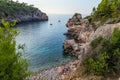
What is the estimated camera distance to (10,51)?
1992 centimetres

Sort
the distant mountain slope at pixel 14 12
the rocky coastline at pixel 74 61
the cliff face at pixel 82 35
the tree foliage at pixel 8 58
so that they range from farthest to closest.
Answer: the distant mountain slope at pixel 14 12, the cliff face at pixel 82 35, the rocky coastline at pixel 74 61, the tree foliage at pixel 8 58

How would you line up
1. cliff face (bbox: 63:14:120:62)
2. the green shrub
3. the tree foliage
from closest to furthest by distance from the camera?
1. the tree foliage
2. the green shrub
3. cliff face (bbox: 63:14:120:62)

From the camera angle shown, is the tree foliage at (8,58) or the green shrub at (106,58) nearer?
the tree foliage at (8,58)

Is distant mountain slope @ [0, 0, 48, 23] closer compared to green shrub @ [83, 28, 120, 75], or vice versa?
green shrub @ [83, 28, 120, 75]

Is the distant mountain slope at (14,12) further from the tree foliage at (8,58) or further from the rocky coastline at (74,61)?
the tree foliage at (8,58)

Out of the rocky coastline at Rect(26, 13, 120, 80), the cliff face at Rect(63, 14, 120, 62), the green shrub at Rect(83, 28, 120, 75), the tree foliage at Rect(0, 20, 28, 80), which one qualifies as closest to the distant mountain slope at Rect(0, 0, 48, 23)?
the cliff face at Rect(63, 14, 120, 62)

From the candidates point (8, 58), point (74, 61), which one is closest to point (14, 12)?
point (74, 61)

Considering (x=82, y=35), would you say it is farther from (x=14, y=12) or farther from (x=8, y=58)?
(x=14, y=12)

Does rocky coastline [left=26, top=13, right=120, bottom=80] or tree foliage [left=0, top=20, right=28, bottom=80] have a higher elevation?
tree foliage [left=0, top=20, right=28, bottom=80]

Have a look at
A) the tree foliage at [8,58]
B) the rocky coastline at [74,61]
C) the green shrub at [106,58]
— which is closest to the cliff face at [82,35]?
the rocky coastline at [74,61]

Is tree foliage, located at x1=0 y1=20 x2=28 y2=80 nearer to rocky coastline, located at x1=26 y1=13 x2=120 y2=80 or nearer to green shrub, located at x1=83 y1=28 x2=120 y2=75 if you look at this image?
green shrub, located at x1=83 y1=28 x2=120 y2=75

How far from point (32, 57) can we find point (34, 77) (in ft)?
59.6

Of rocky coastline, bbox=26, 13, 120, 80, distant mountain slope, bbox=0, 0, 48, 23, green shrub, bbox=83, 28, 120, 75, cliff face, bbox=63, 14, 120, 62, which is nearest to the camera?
green shrub, bbox=83, 28, 120, 75

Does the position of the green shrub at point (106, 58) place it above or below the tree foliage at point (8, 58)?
below
